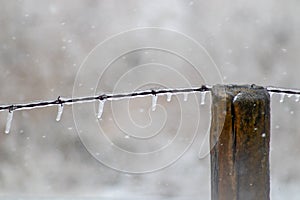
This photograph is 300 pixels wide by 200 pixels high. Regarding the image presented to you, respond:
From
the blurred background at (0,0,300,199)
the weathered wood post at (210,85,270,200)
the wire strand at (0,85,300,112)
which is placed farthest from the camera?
the blurred background at (0,0,300,199)

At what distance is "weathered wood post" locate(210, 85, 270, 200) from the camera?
84cm

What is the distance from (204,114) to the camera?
15.2 ft

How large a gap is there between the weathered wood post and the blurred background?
3.93 meters

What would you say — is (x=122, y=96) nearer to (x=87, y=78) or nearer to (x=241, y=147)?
(x=241, y=147)

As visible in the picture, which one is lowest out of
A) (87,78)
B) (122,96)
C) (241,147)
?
(241,147)

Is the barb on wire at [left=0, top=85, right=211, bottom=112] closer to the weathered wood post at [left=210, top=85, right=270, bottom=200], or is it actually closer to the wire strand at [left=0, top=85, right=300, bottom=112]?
the wire strand at [left=0, top=85, right=300, bottom=112]

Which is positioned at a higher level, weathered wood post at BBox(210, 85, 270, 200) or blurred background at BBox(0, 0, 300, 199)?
blurred background at BBox(0, 0, 300, 199)

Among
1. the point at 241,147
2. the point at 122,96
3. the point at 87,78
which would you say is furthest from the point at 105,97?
the point at 87,78

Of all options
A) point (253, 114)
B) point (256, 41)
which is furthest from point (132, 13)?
point (253, 114)

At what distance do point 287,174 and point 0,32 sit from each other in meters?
3.01

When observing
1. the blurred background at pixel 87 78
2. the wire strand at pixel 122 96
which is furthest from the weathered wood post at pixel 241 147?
the blurred background at pixel 87 78

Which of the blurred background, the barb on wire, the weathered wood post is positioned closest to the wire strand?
the barb on wire

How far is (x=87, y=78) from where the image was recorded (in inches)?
195

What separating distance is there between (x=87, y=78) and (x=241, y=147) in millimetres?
4185
